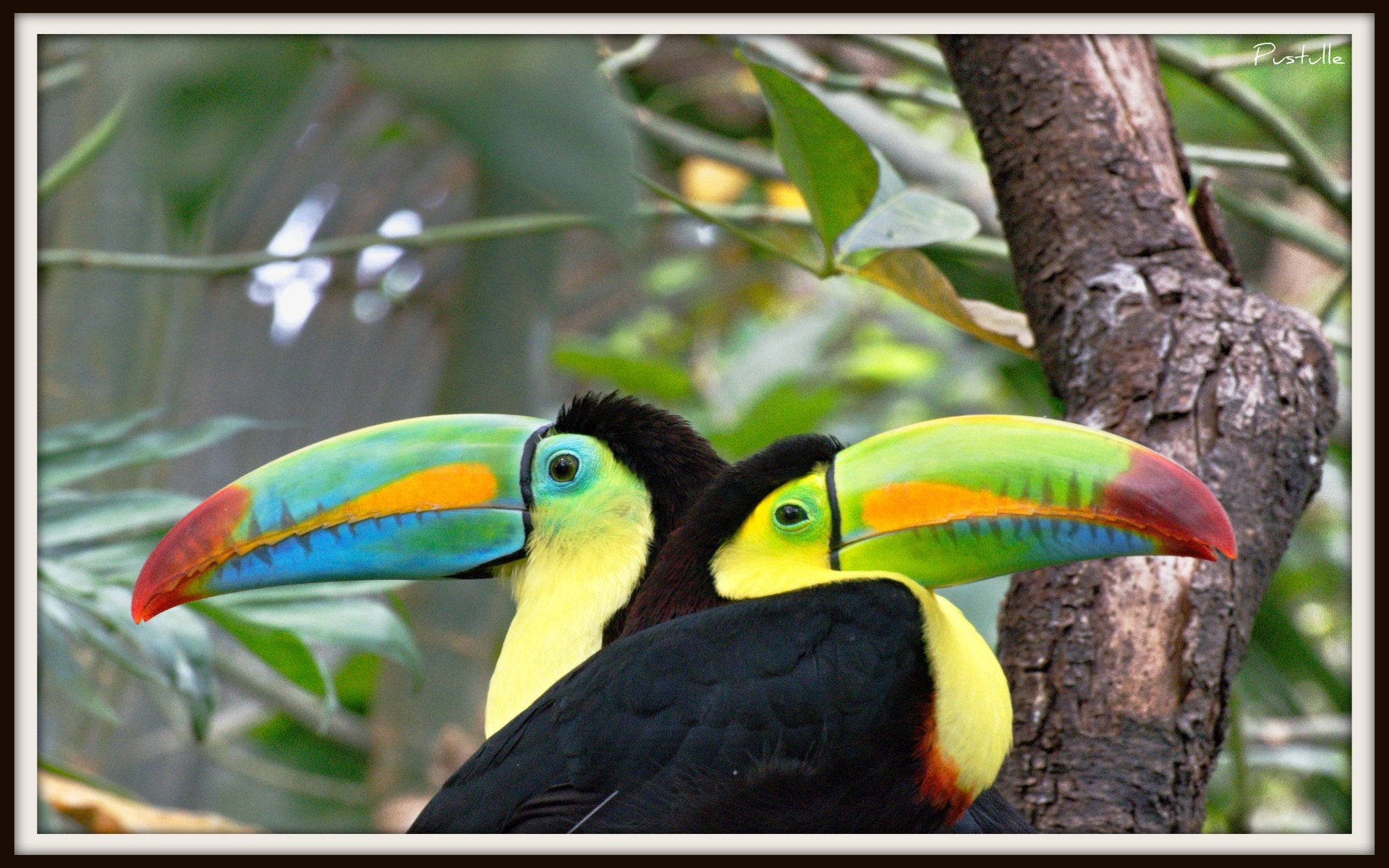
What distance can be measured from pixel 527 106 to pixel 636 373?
9.30ft

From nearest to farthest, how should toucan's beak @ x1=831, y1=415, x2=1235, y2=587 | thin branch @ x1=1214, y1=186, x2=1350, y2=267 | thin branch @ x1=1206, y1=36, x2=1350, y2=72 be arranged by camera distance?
1. toucan's beak @ x1=831, y1=415, x2=1235, y2=587
2. thin branch @ x1=1206, y1=36, x2=1350, y2=72
3. thin branch @ x1=1214, y1=186, x2=1350, y2=267

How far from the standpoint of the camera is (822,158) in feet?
5.10

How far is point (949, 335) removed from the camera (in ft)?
14.9

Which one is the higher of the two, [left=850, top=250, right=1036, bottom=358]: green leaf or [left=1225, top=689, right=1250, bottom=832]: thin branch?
[left=850, top=250, right=1036, bottom=358]: green leaf

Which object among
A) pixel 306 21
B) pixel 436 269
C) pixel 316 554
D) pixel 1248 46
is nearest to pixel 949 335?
pixel 436 269

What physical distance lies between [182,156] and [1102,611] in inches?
54.1

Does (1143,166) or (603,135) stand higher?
(1143,166)

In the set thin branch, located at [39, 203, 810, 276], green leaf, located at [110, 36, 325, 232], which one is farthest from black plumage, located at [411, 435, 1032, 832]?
green leaf, located at [110, 36, 325, 232]

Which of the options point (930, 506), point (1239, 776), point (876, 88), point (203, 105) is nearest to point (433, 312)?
point (876, 88)

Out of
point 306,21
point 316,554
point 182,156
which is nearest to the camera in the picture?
point 182,156

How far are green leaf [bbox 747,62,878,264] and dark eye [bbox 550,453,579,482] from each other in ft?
1.40

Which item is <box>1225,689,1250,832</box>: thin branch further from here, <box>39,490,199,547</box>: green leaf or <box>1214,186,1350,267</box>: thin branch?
<box>39,490,199,547</box>: green leaf

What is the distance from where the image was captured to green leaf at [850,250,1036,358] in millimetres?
1689

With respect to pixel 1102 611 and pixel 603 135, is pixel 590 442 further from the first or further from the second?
pixel 603 135
